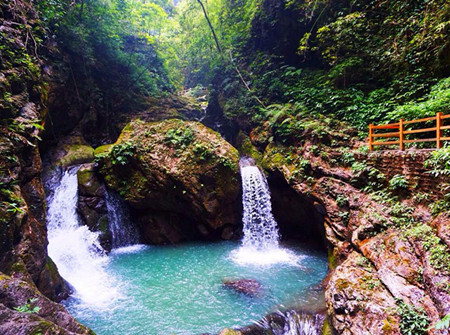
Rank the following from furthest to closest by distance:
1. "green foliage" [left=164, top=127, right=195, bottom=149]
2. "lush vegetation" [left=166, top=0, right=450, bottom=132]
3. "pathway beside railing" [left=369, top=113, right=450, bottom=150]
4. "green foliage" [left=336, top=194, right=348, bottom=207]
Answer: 1. "green foliage" [left=164, top=127, right=195, bottom=149]
2. "lush vegetation" [left=166, top=0, right=450, bottom=132]
3. "green foliage" [left=336, top=194, right=348, bottom=207]
4. "pathway beside railing" [left=369, top=113, right=450, bottom=150]

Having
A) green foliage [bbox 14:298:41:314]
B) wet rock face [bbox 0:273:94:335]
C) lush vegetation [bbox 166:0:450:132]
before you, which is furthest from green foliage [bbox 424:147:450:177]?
green foliage [bbox 14:298:41:314]

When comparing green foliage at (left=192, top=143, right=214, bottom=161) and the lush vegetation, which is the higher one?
the lush vegetation

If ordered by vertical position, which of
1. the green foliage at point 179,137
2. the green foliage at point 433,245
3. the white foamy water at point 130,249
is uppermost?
the green foliage at point 179,137

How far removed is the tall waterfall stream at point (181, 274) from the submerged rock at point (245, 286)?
0.43ft

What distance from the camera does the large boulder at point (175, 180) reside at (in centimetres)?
1060

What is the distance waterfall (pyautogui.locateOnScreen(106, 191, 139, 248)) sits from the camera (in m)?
10.6

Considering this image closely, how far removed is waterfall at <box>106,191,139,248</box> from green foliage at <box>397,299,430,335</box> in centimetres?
1031

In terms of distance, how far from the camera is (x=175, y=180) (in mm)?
10453

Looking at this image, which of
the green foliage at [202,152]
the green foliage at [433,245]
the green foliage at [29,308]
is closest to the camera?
the green foliage at [29,308]

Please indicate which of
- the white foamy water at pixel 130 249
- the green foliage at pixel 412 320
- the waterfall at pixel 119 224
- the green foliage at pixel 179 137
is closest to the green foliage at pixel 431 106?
the green foliage at pixel 412 320

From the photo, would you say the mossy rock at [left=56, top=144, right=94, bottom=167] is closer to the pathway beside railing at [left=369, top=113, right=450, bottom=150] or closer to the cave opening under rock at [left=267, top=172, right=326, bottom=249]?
the cave opening under rock at [left=267, top=172, right=326, bottom=249]

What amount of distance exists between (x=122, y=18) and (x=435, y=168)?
712 inches

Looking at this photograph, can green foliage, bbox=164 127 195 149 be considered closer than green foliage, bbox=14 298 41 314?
No

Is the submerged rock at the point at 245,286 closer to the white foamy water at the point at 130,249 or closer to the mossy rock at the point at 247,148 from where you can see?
the white foamy water at the point at 130,249
